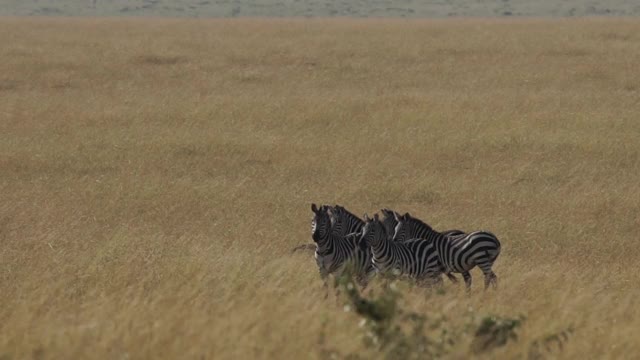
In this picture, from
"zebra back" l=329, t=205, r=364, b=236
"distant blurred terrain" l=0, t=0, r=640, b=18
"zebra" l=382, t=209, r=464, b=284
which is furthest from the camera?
"distant blurred terrain" l=0, t=0, r=640, b=18

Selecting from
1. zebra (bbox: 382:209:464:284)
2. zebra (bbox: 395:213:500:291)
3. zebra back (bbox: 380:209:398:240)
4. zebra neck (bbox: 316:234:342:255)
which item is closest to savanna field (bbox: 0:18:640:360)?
Result: zebra neck (bbox: 316:234:342:255)

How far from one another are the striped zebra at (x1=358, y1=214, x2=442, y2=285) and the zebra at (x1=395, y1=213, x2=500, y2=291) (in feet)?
0.59

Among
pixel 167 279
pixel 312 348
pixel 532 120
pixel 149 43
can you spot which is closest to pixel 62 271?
pixel 167 279

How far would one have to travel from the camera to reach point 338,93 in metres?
30.0

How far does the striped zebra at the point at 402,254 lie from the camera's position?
435 inches

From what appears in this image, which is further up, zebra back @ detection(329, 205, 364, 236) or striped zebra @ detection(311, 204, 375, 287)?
striped zebra @ detection(311, 204, 375, 287)

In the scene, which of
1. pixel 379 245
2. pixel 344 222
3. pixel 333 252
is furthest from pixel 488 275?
pixel 344 222

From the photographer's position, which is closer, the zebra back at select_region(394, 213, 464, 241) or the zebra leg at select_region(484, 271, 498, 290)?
the zebra leg at select_region(484, 271, 498, 290)

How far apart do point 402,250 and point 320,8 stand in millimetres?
78532

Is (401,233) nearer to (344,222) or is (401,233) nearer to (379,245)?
(379,245)

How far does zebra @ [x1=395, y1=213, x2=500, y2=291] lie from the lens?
11.5 meters

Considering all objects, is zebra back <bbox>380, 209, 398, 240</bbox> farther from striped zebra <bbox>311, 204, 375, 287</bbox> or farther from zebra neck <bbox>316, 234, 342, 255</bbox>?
zebra neck <bbox>316, 234, 342, 255</bbox>

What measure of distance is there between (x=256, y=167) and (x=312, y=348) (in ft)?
45.8

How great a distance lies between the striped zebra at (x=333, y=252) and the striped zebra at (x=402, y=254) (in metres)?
0.13
